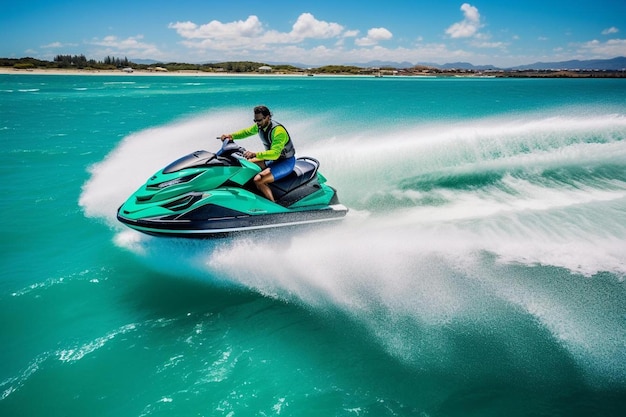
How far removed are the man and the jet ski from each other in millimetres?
122

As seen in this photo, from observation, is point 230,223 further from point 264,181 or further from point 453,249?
point 453,249

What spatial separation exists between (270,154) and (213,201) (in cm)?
95

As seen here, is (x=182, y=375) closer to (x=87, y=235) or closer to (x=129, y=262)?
(x=129, y=262)

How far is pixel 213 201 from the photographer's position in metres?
4.71

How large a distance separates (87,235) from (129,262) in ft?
4.43

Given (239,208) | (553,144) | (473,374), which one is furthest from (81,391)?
(553,144)

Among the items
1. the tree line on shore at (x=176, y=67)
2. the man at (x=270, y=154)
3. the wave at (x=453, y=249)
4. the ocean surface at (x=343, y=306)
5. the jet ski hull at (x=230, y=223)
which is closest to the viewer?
the ocean surface at (x=343, y=306)

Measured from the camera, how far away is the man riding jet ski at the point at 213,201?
178 inches

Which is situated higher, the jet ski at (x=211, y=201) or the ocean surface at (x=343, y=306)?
the jet ski at (x=211, y=201)

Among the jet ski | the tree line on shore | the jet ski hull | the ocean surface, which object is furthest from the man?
the tree line on shore

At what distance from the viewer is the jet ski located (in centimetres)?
453

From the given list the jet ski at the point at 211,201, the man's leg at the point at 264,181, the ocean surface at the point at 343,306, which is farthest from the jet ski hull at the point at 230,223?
the man's leg at the point at 264,181

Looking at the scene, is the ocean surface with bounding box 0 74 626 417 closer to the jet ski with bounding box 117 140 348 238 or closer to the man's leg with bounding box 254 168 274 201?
the jet ski with bounding box 117 140 348 238

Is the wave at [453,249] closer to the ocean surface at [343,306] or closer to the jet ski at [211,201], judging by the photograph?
the ocean surface at [343,306]
